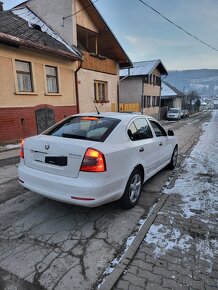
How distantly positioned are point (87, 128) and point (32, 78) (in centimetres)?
818

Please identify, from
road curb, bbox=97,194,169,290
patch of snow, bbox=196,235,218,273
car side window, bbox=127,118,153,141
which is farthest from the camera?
car side window, bbox=127,118,153,141

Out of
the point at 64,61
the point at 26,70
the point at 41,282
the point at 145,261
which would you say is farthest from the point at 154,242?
the point at 64,61

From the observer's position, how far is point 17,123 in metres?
9.80

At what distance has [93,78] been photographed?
47.9 feet

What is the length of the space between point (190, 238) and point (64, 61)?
11503mm

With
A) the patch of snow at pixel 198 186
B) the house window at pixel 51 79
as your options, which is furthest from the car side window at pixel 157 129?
the house window at pixel 51 79

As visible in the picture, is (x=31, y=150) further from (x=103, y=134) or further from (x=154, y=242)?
(x=154, y=242)

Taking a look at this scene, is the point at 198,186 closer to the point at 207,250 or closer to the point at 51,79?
the point at 207,250

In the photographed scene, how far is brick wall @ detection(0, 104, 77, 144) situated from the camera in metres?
9.19

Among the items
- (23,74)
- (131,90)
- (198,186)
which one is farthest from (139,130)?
(131,90)

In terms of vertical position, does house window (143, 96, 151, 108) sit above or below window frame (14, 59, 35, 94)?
below

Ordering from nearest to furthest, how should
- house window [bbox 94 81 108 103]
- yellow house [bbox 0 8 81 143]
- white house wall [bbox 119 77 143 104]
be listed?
yellow house [bbox 0 8 81 143]
house window [bbox 94 81 108 103]
white house wall [bbox 119 77 143 104]

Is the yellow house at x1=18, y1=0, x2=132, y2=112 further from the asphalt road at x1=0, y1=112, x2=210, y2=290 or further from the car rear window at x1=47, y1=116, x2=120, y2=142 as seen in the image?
the asphalt road at x1=0, y1=112, x2=210, y2=290

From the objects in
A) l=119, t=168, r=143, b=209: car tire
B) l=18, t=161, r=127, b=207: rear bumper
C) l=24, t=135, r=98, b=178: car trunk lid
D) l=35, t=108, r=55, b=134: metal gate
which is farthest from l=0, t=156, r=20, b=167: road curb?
l=119, t=168, r=143, b=209: car tire
